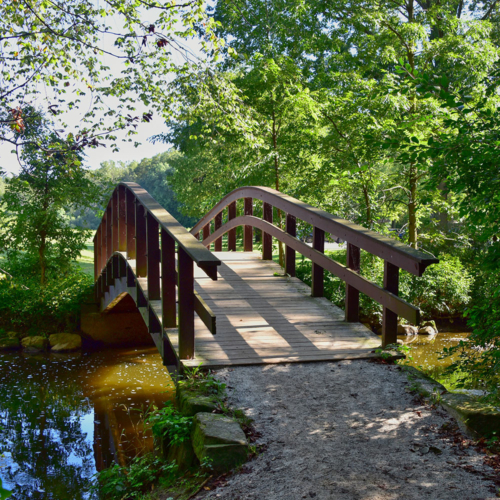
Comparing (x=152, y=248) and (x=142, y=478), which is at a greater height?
(x=152, y=248)

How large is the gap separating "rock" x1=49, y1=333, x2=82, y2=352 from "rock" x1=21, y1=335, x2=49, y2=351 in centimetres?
15

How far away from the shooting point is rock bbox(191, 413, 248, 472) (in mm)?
3043

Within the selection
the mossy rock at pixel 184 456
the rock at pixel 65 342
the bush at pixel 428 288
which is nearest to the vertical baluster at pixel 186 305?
the mossy rock at pixel 184 456

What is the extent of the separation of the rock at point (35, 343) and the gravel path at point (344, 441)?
8.63m

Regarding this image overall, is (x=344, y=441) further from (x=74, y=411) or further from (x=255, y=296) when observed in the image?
(x=74, y=411)

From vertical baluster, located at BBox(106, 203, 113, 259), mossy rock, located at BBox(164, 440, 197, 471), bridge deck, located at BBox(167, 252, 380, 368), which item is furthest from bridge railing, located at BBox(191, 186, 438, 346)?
vertical baluster, located at BBox(106, 203, 113, 259)

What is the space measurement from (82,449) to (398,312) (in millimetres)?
4489

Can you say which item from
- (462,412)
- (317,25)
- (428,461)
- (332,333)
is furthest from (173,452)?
(317,25)

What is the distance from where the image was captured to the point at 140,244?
6.39m

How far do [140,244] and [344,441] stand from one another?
3.88 metres

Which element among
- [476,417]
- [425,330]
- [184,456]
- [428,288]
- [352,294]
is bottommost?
[425,330]

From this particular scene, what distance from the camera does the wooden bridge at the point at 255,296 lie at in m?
4.32

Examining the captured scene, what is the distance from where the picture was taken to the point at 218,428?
10.6 ft

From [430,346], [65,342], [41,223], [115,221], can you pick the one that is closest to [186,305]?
[115,221]
